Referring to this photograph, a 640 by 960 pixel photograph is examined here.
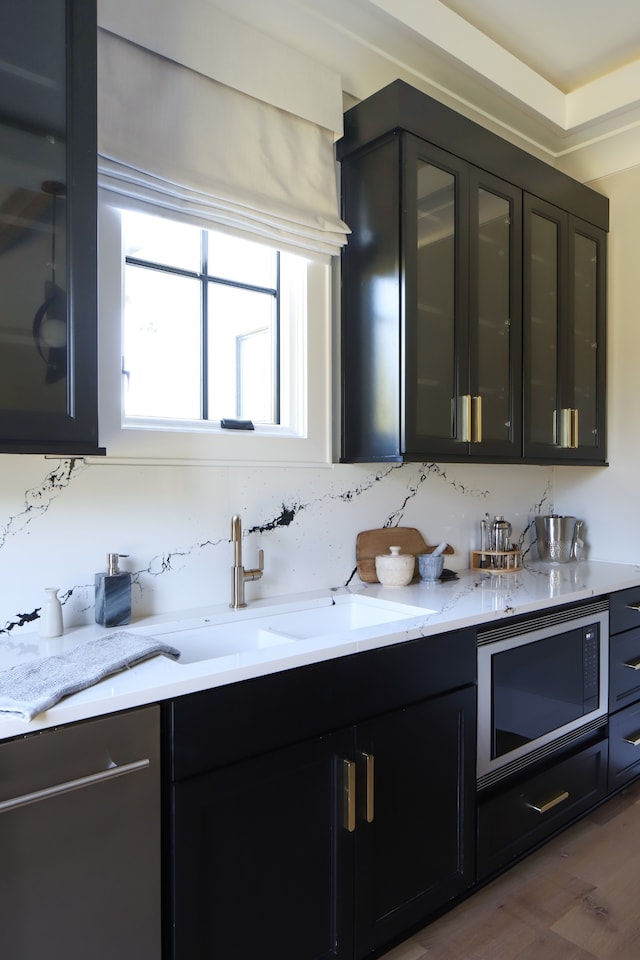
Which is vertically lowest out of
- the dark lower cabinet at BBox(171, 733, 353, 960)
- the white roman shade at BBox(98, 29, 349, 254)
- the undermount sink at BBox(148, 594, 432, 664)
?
the dark lower cabinet at BBox(171, 733, 353, 960)

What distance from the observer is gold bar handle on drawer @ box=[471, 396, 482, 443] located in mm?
2246

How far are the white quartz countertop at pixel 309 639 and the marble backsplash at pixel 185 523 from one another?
79mm

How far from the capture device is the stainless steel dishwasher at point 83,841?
1.02 m

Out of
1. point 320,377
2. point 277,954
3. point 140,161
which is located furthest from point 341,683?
point 140,161

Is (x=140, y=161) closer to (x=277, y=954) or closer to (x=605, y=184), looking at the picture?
(x=277, y=954)

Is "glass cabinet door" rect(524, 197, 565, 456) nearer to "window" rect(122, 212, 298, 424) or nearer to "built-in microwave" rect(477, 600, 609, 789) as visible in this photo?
"built-in microwave" rect(477, 600, 609, 789)

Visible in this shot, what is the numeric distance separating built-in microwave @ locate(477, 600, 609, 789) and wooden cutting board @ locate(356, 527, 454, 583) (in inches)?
21.6

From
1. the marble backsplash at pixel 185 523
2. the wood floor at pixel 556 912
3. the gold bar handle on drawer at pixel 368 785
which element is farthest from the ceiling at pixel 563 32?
the wood floor at pixel 556 912

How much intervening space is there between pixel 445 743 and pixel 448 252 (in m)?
1.57

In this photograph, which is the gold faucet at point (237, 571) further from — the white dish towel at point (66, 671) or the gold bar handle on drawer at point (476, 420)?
the gold bar handle on drawer at point (476, 420)

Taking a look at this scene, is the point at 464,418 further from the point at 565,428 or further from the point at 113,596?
the point at 113,596

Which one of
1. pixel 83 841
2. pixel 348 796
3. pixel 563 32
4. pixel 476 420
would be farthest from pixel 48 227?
pixel 563 32

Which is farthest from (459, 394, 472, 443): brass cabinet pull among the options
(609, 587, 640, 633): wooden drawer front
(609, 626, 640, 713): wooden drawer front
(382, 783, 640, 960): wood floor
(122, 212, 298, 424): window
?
(382, 783, 640, 960): wood floor

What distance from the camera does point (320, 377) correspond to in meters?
2.22
